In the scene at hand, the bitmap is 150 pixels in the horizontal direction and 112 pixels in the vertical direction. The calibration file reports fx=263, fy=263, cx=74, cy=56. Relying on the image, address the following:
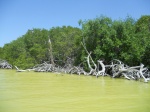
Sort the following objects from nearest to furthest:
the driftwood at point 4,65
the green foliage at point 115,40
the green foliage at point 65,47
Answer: the green foliage at point 115,40
the green foliage at point 65,47
the driftwood at point 4,65

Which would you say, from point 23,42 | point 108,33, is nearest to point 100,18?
point 108,33

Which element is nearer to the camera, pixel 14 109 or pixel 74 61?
pixel 14 109

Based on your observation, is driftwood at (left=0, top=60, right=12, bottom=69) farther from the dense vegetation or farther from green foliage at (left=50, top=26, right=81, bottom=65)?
green foliage at (left=50, top=26, right=81, bottom=65)

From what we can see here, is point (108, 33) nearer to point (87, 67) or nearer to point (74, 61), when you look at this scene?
point (87, 67)

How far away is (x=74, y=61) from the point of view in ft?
58.3

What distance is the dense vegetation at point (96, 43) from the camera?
1443 cm

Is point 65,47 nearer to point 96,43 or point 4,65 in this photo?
point 96,43

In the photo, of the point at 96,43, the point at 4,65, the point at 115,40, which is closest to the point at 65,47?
the point at 96,43

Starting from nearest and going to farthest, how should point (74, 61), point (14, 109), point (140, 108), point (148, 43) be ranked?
point (14, 109) < point (140, 108) < point (148, 43) < point (74, 61)

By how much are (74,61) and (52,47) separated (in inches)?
114

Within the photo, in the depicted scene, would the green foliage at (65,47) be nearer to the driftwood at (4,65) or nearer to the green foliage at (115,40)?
the green foliage at (115,40)

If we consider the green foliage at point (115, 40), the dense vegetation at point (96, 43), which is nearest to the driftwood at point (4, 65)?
the dense vegetation at point (96, 43)

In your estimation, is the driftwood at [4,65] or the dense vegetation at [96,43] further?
the driftwood at [4,65]

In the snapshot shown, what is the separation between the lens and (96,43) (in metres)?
16.1
